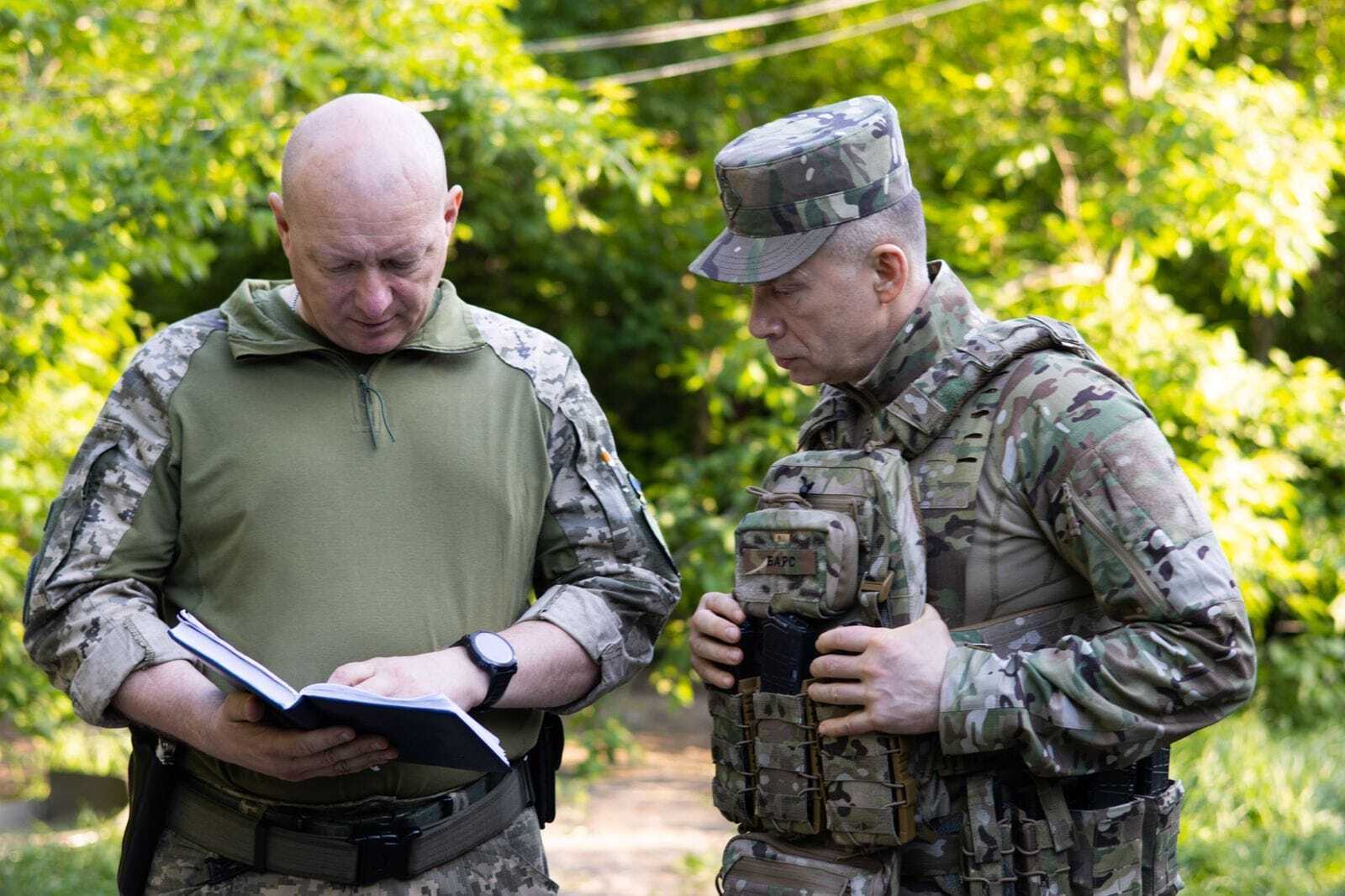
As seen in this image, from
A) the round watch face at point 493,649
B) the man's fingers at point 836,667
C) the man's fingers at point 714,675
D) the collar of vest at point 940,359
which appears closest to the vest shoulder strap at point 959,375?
the collar of vest at point 940,359

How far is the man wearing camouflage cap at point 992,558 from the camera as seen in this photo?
211 cm

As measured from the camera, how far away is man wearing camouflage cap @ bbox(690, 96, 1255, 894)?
6.91ft

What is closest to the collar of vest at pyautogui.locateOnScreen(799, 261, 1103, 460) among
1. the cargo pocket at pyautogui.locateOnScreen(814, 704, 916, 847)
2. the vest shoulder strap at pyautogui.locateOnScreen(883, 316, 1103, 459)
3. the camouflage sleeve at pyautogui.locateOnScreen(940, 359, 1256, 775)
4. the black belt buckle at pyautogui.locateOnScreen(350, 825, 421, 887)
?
the vest shoulder strap at pyautogui.locateOnScreen(883, 316, 1103, 459)

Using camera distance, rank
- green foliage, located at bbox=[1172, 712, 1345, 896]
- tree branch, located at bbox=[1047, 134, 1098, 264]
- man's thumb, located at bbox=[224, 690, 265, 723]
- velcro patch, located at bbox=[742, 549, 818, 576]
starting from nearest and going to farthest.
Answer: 1. man's thumb, located at bbox=[224, 690, 265, 723]
2. velcro patch, located at bbox=[742, 549, 818, 576]
3. green foliage, located at bbox=[1172, 712, 1345, 896]
4. tree branch, located at bbox=[1047, 134, 1098, 264]

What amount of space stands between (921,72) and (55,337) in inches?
249

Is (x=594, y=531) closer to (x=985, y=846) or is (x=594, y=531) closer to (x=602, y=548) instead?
(x=602, y=548)

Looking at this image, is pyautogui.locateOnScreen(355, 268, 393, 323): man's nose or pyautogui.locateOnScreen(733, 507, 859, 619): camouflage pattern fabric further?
pyautogui.locateOnScreen(355, 268, 393, 323): man's nose

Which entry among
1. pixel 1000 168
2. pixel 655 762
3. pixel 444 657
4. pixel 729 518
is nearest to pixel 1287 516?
pixel 1000 168

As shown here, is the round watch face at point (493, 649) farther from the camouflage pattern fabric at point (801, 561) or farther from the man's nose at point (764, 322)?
the man's nose at point (764, 322)

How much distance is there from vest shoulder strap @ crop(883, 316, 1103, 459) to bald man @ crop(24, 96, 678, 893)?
2.16 feet

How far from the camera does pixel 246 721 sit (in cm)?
221

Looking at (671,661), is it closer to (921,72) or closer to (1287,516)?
(1287,516)

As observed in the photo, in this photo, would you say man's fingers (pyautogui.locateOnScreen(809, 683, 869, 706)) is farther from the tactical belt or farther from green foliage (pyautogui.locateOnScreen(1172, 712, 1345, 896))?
green foliage (pyautogui.locateOnScreen(1172, 712, 1345, 896))

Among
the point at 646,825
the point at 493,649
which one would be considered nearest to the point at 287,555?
the point at 493,649
